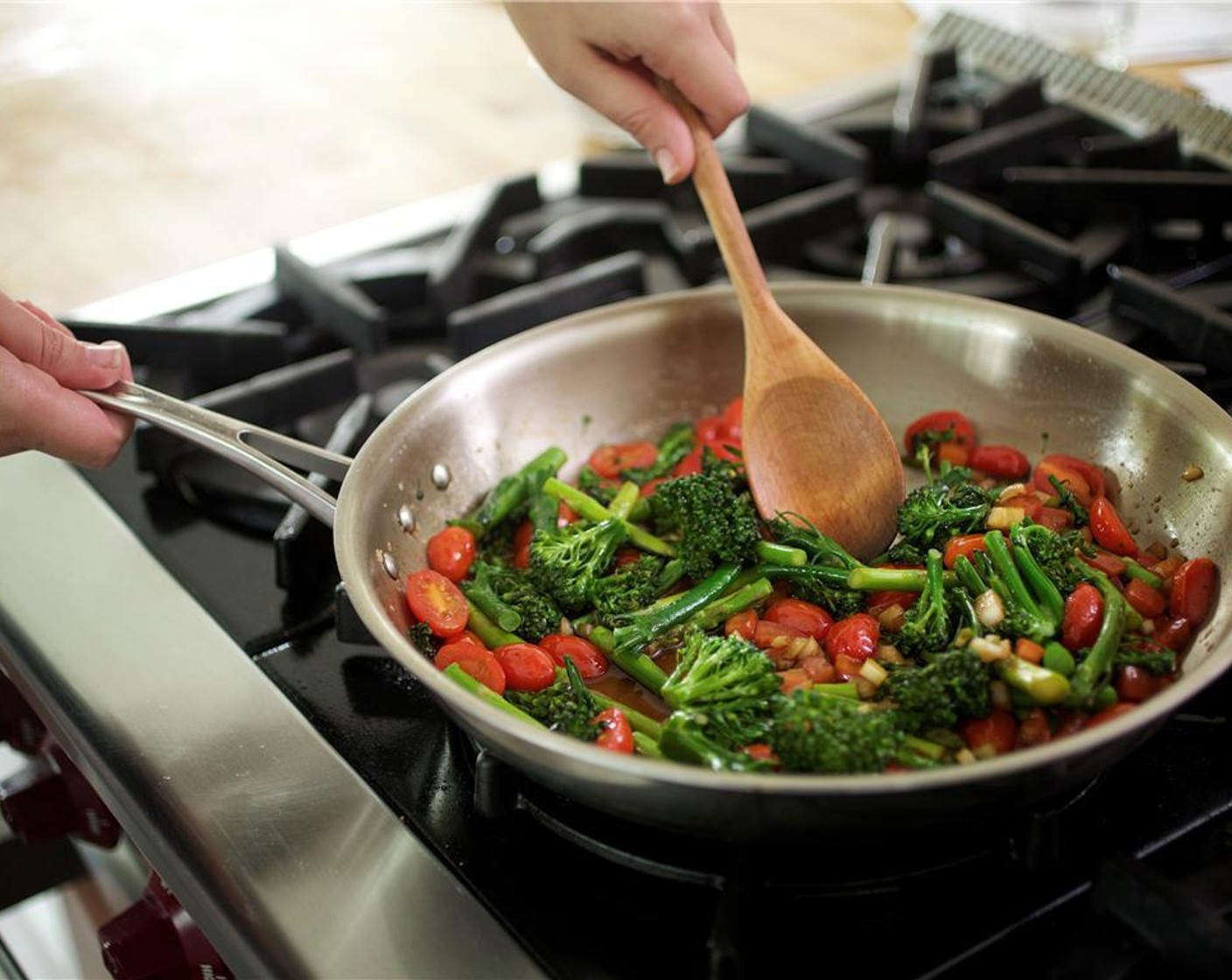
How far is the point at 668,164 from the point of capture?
163 centimetres

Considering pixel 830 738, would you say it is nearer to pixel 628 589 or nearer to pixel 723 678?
pixel 723 678

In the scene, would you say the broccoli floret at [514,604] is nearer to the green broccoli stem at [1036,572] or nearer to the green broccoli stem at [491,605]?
the green broccoli stem at [491,605]

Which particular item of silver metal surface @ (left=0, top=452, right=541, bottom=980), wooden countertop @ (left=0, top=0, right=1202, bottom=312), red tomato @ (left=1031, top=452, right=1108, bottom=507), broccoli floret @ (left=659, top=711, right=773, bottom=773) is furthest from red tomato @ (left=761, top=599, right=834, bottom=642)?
wooden countertop @ (left=0, top=0, right=1202, bottom=312)

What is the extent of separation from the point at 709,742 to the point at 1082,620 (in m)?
0.40

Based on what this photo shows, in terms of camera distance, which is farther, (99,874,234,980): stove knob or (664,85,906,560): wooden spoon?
(664,85,906,560): wooden spoon

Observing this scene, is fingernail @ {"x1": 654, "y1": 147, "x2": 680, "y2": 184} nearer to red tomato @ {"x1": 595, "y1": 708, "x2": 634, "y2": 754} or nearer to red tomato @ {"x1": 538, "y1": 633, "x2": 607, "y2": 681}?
red tomato @ {"x1": 538, "y1": 633, "x2": 607, "y2": 681}

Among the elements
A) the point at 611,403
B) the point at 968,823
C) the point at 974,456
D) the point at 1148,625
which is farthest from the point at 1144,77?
the point at 968,823

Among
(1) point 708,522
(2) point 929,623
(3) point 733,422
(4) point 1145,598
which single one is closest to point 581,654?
(1) point 708,522

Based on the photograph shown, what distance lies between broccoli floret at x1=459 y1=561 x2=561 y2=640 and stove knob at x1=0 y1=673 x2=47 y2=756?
57 cm

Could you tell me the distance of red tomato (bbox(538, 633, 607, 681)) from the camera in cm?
134

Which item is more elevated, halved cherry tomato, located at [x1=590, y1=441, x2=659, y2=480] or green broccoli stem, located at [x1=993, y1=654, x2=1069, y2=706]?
green broccoli stem, located at [x1=993, y1=654, x2=1069, y2=706]

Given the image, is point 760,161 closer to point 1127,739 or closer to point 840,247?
point 840,247

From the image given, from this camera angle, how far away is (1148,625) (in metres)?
1.29

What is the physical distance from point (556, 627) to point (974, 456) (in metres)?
0.57
